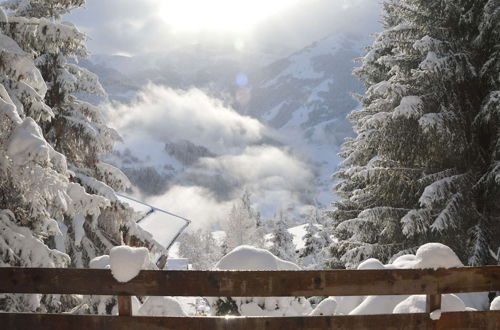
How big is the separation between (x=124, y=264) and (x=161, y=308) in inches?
104

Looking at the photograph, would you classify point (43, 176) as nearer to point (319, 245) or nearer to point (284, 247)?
point (319, 245)

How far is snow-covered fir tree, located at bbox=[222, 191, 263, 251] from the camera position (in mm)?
63719

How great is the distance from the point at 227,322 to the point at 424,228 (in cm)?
971

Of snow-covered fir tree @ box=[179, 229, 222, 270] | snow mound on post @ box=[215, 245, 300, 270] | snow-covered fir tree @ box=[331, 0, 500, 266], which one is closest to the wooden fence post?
snow mound on post @ box=[215, 245, 300, 270]

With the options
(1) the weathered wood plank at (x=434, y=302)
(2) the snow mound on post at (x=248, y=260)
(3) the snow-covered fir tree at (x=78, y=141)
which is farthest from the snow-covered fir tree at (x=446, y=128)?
(1) the weathered wood plank at (x=434, y=302)

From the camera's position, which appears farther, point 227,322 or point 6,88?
point 6,88

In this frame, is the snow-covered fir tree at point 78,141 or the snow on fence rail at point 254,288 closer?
the snow on fence rail at point 254,288

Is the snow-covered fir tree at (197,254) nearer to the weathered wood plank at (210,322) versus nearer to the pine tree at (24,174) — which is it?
the pine tree at (24,174)

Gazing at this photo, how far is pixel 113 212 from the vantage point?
11.1 metres

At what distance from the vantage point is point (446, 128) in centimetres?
1177

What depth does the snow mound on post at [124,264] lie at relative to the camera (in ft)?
13.3

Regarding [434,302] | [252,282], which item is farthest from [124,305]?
[434,302]

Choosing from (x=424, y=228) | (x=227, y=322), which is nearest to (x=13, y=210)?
(x=227, y=322)

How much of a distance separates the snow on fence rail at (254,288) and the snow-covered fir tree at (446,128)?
7.62m
